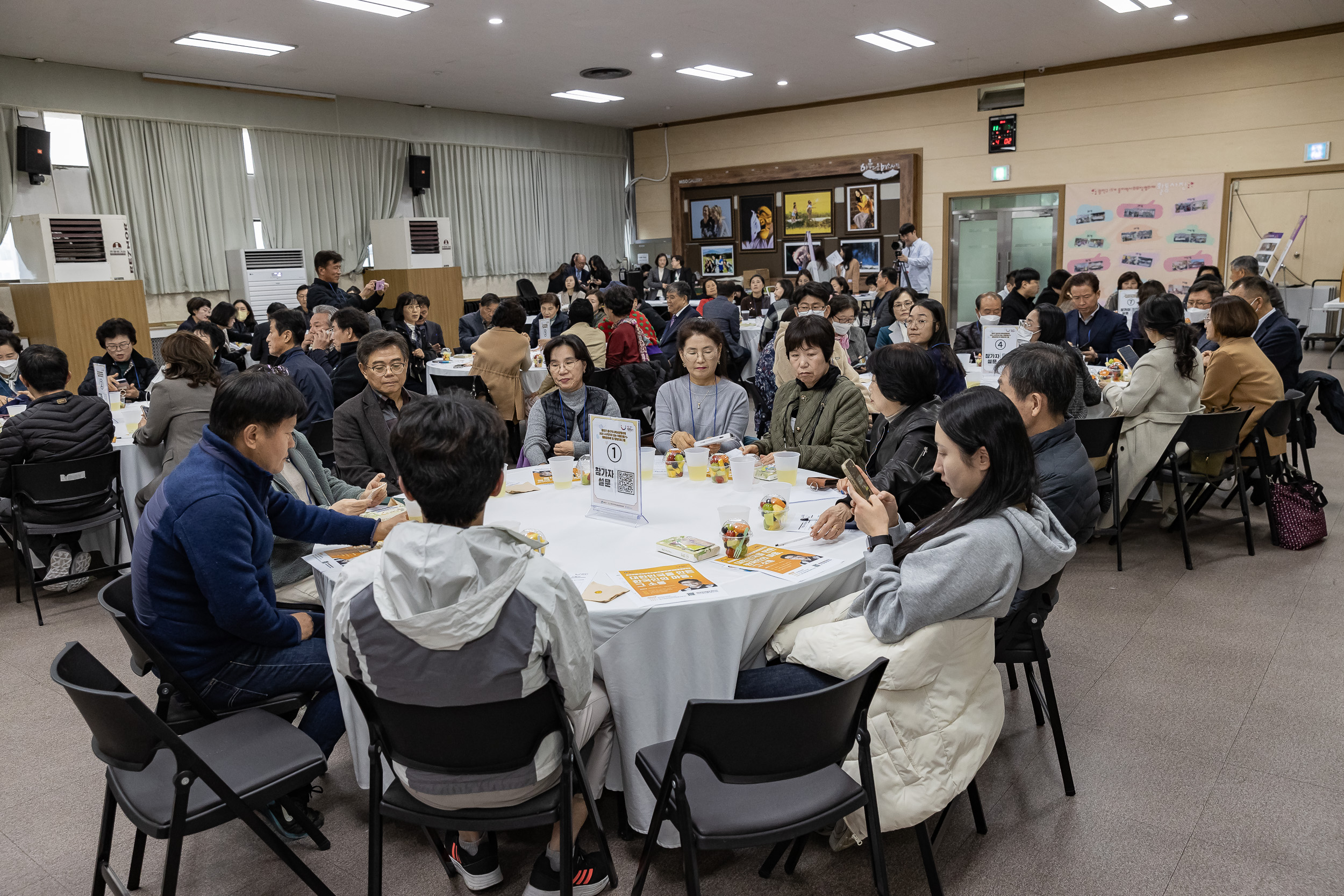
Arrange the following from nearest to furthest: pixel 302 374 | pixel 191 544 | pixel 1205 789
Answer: pixel 191 544 < pixel 1205 789 < pixel 302 374

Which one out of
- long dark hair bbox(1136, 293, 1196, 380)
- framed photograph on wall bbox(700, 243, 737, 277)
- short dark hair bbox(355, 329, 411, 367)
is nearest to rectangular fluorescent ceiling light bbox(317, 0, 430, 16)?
short dark hair bbox(355, 329, 411, 367)

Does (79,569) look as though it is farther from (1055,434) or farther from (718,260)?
(718,260)

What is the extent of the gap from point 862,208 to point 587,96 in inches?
177

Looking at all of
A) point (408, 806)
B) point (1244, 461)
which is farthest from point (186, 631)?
point (1244, 461)

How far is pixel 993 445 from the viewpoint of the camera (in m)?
2.04

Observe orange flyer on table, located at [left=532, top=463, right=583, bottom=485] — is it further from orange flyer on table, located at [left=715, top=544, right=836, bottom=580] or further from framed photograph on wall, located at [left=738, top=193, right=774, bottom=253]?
framed photograph on wall, located at [left=738, top=193, right=774, bottom=253]

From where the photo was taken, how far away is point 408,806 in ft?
6.17

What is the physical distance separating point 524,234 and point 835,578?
12.6m

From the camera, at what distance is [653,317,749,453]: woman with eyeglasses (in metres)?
4.05

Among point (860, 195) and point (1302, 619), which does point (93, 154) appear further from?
point (1302, 619)

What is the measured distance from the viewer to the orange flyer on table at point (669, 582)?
2252mm

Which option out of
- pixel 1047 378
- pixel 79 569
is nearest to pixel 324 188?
pixel 79 569

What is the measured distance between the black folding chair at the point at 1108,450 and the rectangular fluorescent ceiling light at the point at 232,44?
8106mm

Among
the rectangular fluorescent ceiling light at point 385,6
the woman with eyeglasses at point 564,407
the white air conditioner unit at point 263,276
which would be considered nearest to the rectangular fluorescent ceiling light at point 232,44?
the rectangular fluorescent ceiling light at point 385,6
